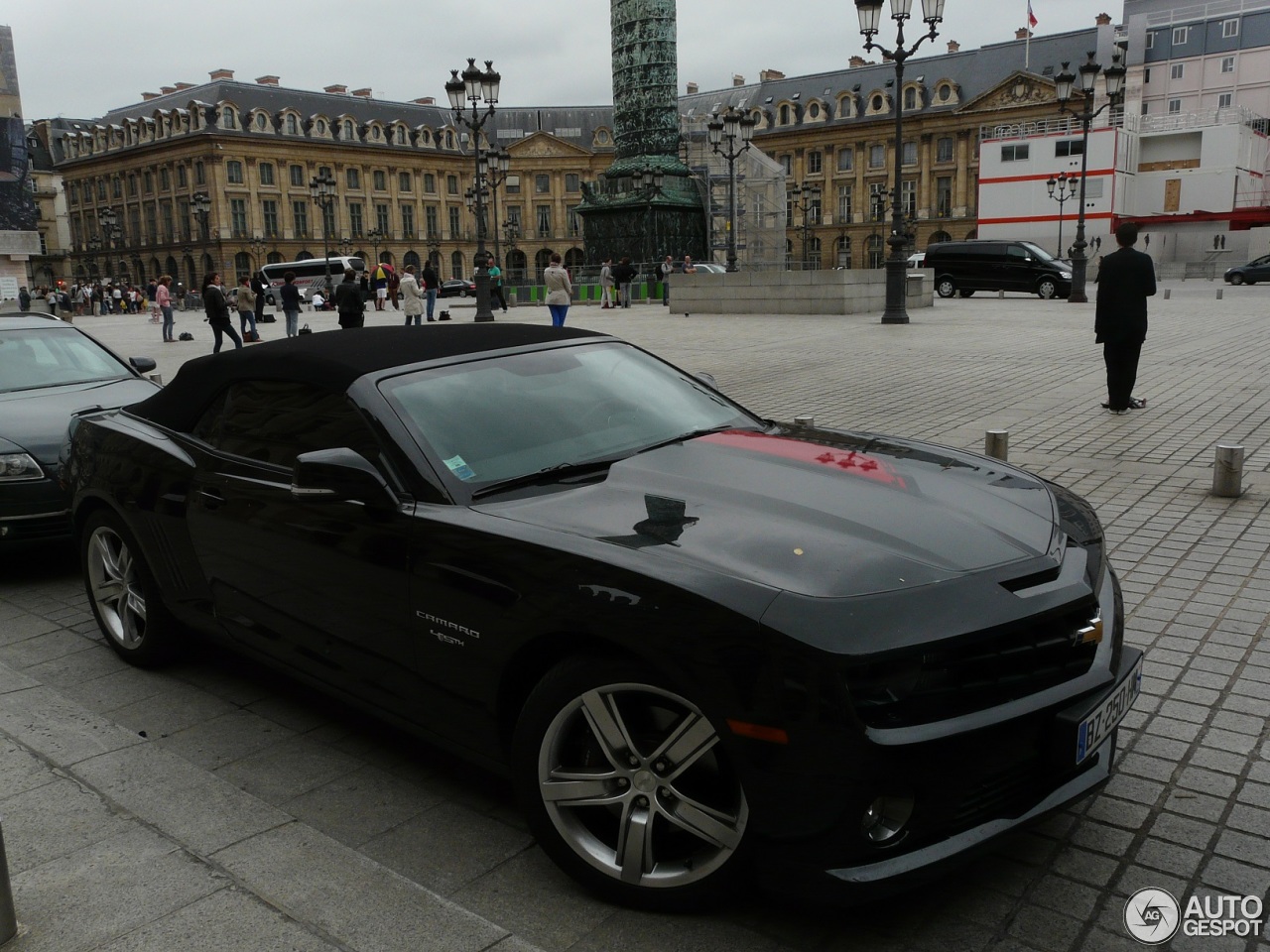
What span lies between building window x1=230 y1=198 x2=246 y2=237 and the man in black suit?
9541 cm

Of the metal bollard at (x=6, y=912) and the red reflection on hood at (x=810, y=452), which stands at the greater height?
the red reflection on hood at (x=810, y=452)

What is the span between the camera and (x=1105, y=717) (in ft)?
9.36

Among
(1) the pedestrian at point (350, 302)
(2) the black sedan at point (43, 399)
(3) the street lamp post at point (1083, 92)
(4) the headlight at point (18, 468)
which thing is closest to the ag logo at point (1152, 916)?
(2) the black sedan at point (43, 399)

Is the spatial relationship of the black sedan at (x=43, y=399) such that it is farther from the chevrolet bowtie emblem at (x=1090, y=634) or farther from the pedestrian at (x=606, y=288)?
the pedestrian at (x=606, y=288)

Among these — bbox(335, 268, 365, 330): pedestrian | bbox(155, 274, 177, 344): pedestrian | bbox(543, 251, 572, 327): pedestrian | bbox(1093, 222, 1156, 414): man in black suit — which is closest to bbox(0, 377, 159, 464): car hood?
bbox(1093, 222, 1156, 414): man in black suit

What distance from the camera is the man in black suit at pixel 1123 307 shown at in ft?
34.7

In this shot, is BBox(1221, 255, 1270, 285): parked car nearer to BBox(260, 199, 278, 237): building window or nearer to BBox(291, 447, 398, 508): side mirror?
BBox(291, 447, 398, 508): side mirror

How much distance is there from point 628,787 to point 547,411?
154 centimetres

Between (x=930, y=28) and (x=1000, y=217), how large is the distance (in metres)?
44.5

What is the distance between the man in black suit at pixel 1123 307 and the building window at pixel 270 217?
95818 mm

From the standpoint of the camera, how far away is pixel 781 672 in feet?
8.01

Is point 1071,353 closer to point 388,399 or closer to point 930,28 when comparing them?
point 930,28

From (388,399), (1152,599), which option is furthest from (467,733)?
(1152,599)

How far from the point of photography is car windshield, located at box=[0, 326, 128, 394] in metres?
7.54
